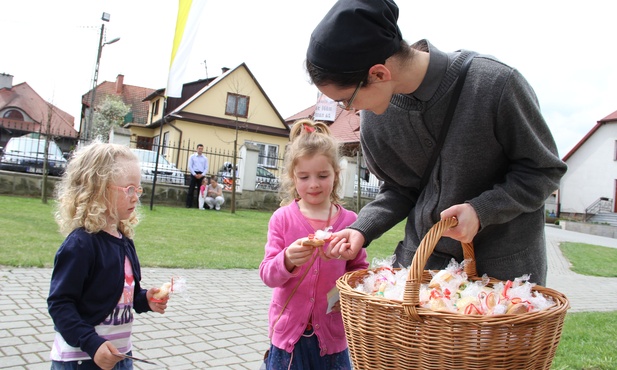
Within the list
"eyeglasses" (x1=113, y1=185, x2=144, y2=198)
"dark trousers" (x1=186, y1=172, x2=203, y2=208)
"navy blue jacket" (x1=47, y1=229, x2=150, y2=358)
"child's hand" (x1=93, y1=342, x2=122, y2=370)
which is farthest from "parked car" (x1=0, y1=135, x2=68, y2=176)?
"child's hand" (x1=93, y1=342, x2=122, y2=370)

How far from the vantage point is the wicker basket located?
1.34 meters

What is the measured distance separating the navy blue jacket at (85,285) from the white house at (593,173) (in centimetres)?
3658

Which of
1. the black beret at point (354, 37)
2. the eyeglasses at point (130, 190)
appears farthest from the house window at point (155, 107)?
the black beret at point (354, 37)

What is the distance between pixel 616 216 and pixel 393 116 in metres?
35.8

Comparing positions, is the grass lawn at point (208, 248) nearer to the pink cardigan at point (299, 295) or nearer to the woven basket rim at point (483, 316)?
the pink cardigan at point (299, 295)

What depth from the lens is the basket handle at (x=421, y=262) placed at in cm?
139

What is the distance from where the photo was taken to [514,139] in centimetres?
175

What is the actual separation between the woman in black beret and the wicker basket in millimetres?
321

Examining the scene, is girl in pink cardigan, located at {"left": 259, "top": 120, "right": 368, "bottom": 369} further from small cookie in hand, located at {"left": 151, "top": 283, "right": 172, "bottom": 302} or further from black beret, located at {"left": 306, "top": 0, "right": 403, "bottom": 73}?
black beret, located at {"left": 306, "top": 0, "right": 403, "bottom": 73}

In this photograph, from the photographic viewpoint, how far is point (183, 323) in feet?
14.7

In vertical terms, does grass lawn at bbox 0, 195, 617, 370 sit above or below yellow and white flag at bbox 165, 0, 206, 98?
below

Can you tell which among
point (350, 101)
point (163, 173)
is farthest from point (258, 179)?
point (350, 101)

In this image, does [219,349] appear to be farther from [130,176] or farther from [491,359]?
[491,359]

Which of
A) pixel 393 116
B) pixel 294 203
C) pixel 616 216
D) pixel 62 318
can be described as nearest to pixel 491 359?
pixel 393 116
